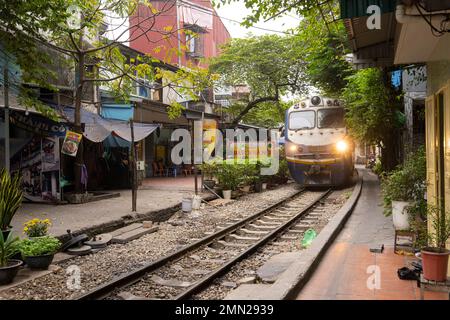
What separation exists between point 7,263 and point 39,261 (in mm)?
530

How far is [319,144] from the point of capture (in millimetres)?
16250

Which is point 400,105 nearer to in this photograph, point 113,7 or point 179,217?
point 179,217

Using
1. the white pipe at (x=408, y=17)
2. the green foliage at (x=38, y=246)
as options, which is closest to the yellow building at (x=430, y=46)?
the white pipe at (x=408, y=17)

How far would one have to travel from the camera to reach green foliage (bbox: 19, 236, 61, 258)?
6.46m

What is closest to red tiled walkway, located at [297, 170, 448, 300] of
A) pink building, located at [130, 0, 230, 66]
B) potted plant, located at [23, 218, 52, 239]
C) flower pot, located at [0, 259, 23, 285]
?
flower pot, located at [0, 259, 23, 285]

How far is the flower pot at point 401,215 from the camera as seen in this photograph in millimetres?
7242

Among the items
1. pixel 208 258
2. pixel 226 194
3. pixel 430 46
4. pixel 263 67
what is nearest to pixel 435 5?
pixel 430 46

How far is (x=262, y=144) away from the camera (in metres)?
20.4

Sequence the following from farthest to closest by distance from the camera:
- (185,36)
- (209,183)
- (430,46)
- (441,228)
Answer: (185,36) < (209,183) < (430,46) < (441,228)

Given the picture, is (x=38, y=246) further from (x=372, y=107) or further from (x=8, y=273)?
(x=372, y=107)

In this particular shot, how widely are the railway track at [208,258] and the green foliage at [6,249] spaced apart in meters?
1.56

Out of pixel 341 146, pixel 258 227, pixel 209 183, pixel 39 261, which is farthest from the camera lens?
pixel 341 146
